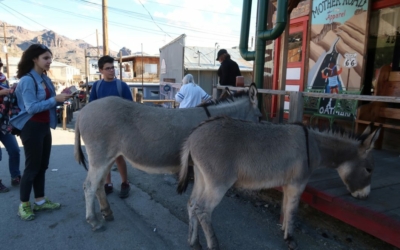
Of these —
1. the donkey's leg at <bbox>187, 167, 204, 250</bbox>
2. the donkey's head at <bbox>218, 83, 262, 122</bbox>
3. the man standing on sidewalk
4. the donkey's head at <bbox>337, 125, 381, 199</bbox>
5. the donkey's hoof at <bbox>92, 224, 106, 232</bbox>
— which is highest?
the man standing on sidewalk

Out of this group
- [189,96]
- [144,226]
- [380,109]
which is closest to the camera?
[144,226]

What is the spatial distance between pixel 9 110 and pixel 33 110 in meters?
0.63

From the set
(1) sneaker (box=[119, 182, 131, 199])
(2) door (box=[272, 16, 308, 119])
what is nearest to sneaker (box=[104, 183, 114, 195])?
(1) sneaker (box=[119, 182, 131, 199])

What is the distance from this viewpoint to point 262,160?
104 inches

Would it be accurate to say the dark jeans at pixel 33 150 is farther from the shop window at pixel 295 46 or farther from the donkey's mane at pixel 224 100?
the shop window at pixel 295 46

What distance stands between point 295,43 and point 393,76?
2919 millimetres

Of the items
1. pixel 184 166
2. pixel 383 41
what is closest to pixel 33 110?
pixel 184 166

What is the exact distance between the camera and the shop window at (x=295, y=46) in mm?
7011

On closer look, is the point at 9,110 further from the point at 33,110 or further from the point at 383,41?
the point at 383,41

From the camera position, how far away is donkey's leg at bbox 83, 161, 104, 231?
10.5 ft

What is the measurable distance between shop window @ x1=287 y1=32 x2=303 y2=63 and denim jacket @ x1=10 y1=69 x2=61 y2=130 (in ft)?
19.8

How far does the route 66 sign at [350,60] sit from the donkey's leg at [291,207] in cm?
400

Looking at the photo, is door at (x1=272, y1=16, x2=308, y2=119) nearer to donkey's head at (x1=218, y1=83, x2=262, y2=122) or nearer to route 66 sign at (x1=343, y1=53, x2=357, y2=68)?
route 66 sign at (x1=343, y1=53, x2=357, y2=68)

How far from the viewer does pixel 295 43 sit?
7.19 m
